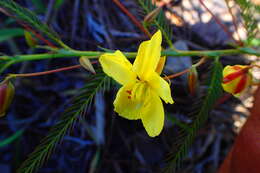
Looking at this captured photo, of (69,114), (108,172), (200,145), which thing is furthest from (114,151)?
(69,114)

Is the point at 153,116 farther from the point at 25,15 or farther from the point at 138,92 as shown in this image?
the point at 25,15

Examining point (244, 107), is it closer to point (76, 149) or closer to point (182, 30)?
point (182, 30)

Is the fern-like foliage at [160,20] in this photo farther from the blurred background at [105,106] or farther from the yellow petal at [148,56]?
the blurred background at [105,106]

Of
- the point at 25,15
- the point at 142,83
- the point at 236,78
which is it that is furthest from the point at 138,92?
the point at 25,15

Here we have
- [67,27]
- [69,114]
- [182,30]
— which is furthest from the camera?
[67,27]

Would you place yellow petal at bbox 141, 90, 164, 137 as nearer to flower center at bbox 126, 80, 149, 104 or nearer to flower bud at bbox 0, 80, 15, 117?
flower center at bbox 126, 80, 149, 104

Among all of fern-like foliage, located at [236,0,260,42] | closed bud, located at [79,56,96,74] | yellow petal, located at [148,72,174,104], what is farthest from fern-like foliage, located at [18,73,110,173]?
fern-like foliage, located at [236,0,260,42]

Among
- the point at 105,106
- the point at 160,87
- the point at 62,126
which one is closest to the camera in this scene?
the point at 160,87
